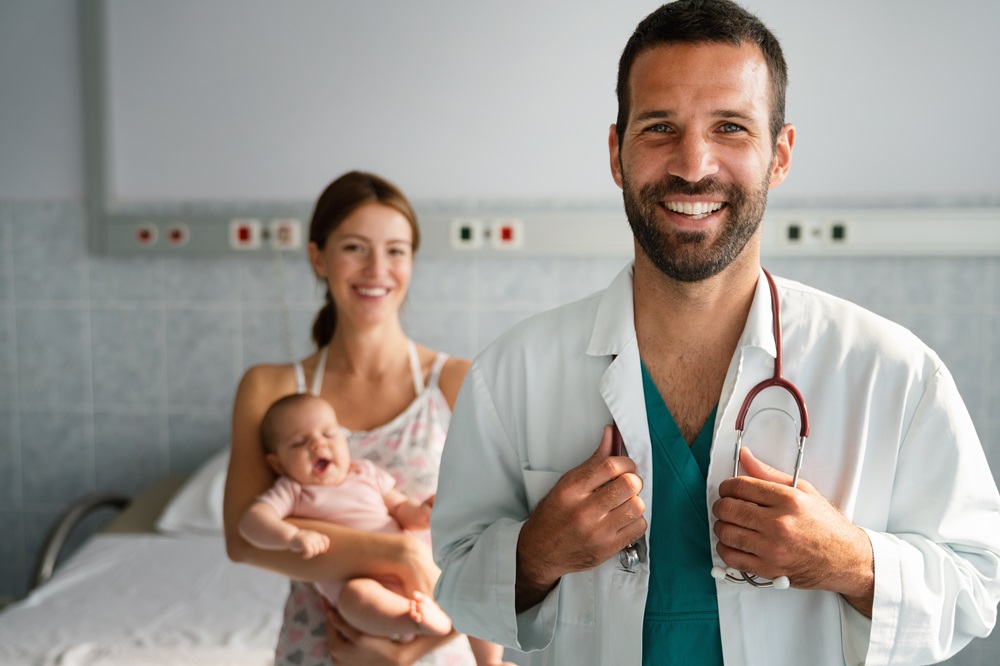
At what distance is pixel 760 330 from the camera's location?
122cm

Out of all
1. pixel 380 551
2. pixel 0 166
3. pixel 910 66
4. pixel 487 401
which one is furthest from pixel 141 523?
pixel 910 66

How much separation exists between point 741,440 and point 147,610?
2033 millimetres

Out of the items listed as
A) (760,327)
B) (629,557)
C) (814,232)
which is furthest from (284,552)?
(814,232)

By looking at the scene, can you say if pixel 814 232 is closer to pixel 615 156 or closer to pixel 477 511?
pixel 615 156

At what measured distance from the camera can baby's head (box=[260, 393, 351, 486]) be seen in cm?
173

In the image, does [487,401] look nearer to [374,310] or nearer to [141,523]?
[374,310]

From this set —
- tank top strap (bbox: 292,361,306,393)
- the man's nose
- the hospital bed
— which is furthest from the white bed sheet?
the man's nose

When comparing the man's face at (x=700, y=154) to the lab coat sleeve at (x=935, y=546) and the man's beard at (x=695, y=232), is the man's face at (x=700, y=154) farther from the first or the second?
the lab coat sleeve at (x=935, y=546)

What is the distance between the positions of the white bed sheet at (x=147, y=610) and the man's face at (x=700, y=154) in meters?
1.70

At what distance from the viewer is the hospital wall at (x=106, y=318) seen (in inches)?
133

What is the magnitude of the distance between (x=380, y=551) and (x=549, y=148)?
2.00 metres

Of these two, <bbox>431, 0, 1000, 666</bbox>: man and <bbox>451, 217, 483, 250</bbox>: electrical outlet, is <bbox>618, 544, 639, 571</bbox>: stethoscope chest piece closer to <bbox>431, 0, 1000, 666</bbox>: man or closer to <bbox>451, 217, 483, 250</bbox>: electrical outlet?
<bbox>431, 0, 1000, 666</bbox>: man

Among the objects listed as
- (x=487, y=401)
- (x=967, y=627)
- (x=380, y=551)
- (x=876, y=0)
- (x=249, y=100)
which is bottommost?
(x=380, y=551)

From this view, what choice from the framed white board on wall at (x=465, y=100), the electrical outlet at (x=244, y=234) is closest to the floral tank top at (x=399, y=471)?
the framed white board on wall at (x=465, y=100)
